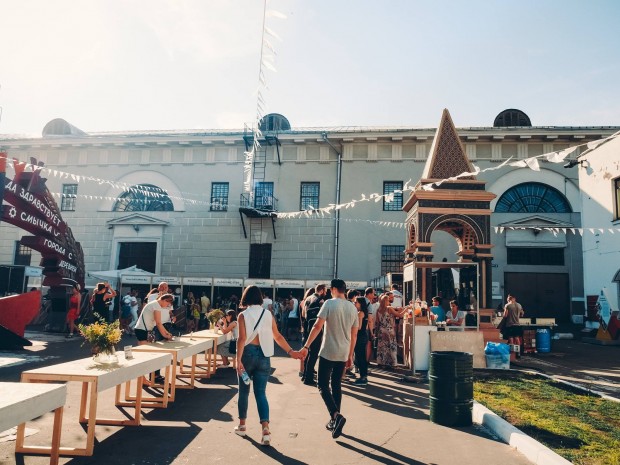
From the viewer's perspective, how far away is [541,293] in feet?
74.3

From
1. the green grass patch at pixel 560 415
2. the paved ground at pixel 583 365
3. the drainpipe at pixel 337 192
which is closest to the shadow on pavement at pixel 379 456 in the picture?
the green grass patch at pixel 560 415

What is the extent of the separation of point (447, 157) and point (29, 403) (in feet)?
41.4

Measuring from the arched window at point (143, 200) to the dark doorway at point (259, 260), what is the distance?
5390mm

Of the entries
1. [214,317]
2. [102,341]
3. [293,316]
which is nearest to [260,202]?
[293,316]

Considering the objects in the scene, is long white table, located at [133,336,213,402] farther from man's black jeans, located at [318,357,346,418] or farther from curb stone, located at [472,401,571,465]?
curb stone, located at [472,401,571,465]

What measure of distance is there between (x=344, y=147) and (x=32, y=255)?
18.6 m

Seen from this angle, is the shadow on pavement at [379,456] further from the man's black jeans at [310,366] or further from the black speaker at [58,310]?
the black speaker at [58,310]

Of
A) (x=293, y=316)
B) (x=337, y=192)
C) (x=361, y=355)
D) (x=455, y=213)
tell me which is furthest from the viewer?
(x=337, y=192)

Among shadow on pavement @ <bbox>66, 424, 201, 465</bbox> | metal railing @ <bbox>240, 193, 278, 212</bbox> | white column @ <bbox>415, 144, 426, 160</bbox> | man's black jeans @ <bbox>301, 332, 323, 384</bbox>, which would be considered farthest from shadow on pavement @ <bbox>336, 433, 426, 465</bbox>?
white column @ <bbox>415, 144, 426, 160</bbox>

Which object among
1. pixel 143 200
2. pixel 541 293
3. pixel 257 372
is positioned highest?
pixel 143 200

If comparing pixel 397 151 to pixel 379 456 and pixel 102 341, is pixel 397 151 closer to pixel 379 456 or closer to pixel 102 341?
pixel 102 341

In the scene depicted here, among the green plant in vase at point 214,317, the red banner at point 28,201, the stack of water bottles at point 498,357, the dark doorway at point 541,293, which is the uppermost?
the red banner at point 28,201

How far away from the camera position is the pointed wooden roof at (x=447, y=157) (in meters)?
14.0

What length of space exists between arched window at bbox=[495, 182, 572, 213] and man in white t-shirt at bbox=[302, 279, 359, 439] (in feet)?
64.1
